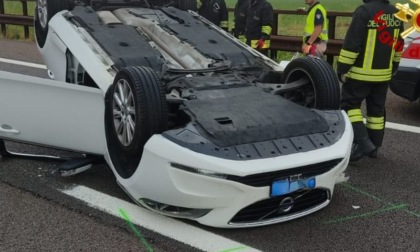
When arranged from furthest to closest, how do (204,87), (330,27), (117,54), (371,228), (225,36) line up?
(330,27)
(225,36)
(117,54)
(204,87)
(371,228)

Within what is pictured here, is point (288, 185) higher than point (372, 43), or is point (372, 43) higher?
point (372, 43)

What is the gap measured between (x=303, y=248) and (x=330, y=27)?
6393 mm

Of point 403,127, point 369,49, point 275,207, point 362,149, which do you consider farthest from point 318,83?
point 403,127

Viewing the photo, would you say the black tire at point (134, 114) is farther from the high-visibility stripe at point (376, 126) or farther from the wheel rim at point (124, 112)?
the high-visibility stripe at point (376, 126)

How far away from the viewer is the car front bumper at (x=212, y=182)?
307 centimetres

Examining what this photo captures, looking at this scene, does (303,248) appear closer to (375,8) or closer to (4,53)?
(375,8)

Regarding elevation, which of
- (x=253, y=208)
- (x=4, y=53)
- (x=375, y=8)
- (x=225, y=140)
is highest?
(x=375, y=8)

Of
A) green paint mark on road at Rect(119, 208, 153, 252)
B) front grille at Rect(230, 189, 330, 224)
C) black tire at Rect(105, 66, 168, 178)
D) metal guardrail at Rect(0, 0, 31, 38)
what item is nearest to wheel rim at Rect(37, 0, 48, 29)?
black tire at Rect(105, 66, 168, 178)

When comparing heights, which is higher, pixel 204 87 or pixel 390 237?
pixel 204 87

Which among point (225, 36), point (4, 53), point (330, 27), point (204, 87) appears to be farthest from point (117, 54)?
point (4, 53)

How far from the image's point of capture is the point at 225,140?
3223 mm

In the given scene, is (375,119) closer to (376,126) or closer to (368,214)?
(376,126)

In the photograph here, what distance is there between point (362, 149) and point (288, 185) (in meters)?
1.58

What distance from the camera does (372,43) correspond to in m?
4.43
